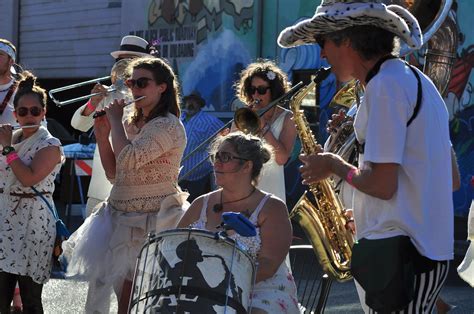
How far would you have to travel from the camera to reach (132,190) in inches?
204

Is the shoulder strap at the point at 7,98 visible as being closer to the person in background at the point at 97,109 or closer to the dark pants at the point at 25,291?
the person in background at the point at 97,109

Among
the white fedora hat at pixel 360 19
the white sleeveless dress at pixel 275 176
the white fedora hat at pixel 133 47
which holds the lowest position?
the white sleeveless dress at pixel 275 176

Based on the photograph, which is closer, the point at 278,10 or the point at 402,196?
the point at 402,196

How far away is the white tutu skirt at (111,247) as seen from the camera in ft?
16.6

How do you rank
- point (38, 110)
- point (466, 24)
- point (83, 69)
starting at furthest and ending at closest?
point (83, 69), point (466, 24), point (38, 110)

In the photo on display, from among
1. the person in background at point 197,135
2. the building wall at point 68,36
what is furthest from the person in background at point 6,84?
the building wall at point 68,36

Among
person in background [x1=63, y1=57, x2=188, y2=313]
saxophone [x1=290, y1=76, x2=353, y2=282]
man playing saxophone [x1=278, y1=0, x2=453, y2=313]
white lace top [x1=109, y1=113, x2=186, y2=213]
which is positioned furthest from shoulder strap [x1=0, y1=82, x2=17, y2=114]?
man playing saxophone [x1=278, y1=0, x2=453, y2=313]

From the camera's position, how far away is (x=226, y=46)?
1525 centimetres

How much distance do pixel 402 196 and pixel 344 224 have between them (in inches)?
69.0

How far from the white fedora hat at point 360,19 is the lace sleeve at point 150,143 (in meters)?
1.61

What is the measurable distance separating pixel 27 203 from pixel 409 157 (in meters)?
3.26

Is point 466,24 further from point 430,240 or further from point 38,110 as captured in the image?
point 430,240

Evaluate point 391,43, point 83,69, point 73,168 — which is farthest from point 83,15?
point 391,43

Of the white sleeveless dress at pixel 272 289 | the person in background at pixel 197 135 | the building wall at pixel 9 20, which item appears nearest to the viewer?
the white sleeveless dress at pixel 272 289
